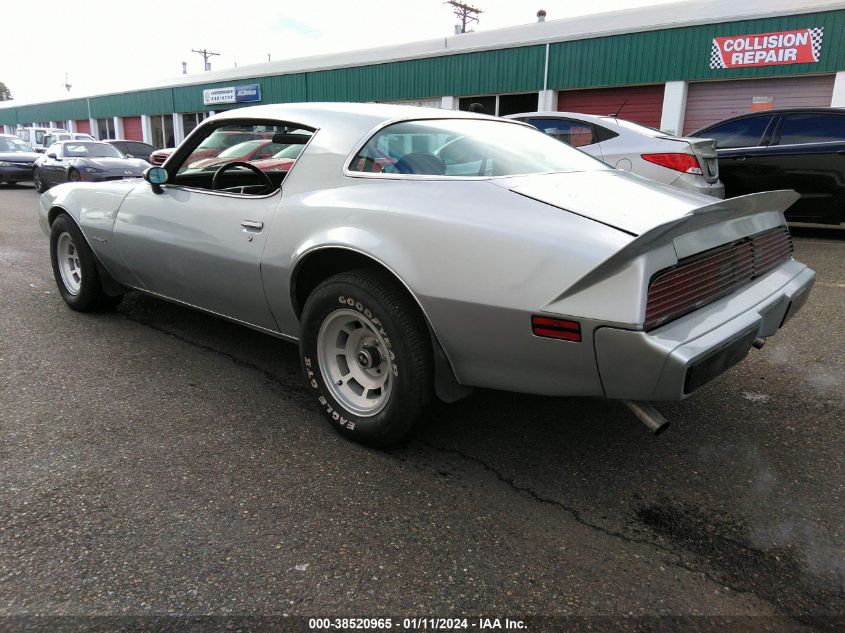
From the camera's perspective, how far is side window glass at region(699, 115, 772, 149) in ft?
25.2

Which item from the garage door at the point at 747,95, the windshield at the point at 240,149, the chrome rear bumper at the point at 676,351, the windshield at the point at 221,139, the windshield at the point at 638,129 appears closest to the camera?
the chrome rear bumper at the point at 676,351

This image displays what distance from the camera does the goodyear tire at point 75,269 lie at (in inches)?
166

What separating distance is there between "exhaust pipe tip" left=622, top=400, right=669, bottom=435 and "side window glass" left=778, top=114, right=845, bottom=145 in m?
6.68

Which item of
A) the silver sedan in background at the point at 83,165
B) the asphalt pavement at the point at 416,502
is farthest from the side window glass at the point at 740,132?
the silver sedan in background at the point at 83,165

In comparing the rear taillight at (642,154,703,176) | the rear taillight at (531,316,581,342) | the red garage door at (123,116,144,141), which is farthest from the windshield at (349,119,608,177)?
the red garage door at (123,116,144,141)

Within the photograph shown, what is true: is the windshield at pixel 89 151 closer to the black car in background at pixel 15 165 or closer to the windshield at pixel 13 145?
the black car in background at pixel 15 165

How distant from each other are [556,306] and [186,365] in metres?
2.34

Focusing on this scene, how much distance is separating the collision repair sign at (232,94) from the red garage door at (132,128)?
7268 mm

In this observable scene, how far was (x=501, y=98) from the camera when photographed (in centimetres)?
1806

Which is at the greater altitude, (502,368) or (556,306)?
(556,306)

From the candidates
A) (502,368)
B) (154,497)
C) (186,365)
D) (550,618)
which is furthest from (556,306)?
(186,365)

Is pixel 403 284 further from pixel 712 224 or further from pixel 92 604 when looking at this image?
pixel 92 604

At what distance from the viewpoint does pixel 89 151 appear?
45.9ft

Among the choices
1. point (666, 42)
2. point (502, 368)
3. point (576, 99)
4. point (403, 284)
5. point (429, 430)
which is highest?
point (666, 42)
